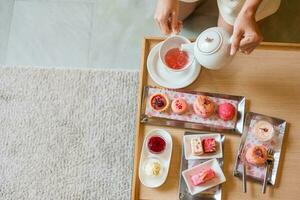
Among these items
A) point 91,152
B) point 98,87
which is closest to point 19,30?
point 98,87

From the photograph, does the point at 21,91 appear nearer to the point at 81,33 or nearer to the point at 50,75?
the point at 50,75

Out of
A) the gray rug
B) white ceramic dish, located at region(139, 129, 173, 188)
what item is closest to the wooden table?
white ceramic dish, located at region(139, 129, 173, 188)

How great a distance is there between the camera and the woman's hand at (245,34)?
820 mm

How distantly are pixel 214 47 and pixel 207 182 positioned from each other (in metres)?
0.33

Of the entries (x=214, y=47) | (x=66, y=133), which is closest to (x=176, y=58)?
(x=214, y=47)

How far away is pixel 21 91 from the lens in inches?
52.6

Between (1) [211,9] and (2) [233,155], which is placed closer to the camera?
(2) [233,155]

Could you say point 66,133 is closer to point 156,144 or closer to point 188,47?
point 156,144

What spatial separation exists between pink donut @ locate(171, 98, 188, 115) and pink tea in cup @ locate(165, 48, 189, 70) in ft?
0.28

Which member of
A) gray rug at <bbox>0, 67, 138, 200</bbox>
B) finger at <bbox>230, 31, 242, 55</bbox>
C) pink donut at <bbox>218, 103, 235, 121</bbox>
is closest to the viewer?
finger at <bbox>230, 31, 242, 55</bbox>

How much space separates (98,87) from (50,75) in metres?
0.19

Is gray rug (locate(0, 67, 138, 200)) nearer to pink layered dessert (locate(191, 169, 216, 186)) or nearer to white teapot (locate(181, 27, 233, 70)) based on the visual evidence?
pink layered dessert (locate(191, 169, 216, 186))

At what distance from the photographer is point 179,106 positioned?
36.5 inches

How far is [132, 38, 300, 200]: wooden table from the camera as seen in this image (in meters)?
0.91
